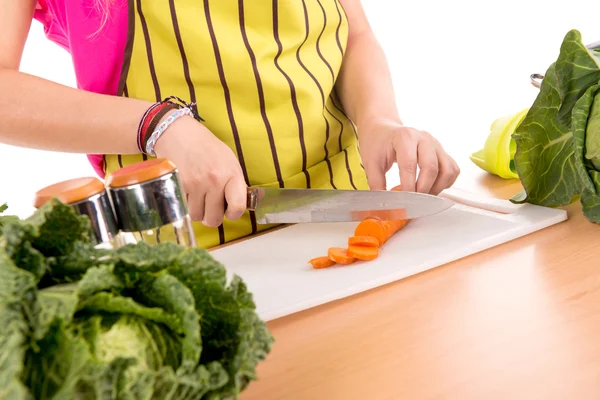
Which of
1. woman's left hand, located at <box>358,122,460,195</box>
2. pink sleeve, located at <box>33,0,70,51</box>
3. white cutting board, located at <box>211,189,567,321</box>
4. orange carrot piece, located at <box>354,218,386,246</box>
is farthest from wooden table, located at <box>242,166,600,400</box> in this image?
pink sleeve, located at <box>33,0,70,51</box>

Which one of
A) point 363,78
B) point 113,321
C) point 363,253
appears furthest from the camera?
point 363,78

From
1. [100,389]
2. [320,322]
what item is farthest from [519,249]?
[100,389]

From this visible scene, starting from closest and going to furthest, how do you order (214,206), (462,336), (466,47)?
(462,336) → (214,206) → (466,47)

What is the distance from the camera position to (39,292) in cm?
49

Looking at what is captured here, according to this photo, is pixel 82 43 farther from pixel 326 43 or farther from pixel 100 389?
pixel 100 389

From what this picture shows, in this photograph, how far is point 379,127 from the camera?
127 centimetres

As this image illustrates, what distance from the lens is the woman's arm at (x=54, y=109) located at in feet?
3.63

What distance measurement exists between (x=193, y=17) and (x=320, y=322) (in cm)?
62

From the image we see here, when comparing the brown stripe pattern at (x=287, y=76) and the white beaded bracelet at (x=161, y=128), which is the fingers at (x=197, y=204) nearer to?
the white beaded bracelet at (x=161, y=128)

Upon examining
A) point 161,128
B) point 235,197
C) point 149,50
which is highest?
point 149,50

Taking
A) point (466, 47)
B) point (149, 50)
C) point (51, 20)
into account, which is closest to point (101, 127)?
point (149, 50)

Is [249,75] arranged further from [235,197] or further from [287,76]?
[235,197]

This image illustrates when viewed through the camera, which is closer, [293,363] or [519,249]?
[293,363]

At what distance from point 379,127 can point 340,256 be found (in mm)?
351
